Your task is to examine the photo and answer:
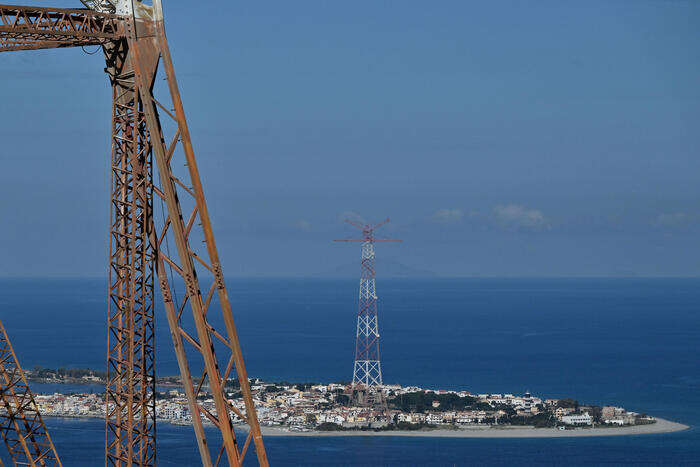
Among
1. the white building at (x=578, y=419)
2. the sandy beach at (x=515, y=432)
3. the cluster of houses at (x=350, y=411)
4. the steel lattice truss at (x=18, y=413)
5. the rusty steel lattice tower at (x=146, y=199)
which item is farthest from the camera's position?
the white building at (x=578, y=419)

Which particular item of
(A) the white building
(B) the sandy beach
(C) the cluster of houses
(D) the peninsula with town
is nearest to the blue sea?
(B) the sandy beach

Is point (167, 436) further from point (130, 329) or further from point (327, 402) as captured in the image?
point (130, 329)

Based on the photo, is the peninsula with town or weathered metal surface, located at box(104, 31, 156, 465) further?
the peninsula with town

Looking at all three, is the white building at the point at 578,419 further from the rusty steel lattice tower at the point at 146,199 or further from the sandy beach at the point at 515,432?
the rusty steel lattice tower at the point at 146,199

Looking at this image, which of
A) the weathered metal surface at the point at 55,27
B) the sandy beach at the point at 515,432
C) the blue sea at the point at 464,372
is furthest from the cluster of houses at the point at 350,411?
the weathered metal surface at the point at 55,27

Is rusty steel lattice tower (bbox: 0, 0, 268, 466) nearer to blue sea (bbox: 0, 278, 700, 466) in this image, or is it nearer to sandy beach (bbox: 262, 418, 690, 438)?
blue sea (bbox: 0, 278, 700, 466)

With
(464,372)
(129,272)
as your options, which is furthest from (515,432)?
(129,272)

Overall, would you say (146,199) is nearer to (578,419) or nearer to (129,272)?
(129,272)

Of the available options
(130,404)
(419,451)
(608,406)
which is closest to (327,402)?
(419,451)
